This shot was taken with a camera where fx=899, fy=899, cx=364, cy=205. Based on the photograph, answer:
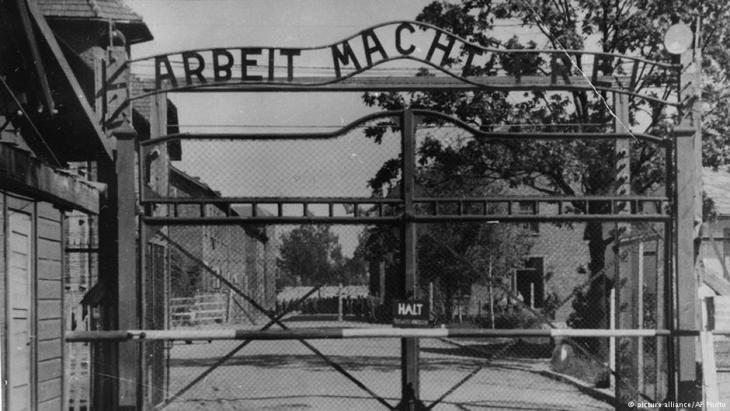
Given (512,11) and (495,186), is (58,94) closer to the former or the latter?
(512,11)

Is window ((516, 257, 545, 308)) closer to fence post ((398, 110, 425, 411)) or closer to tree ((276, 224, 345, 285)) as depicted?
tree ((276, 224, 345, 285))

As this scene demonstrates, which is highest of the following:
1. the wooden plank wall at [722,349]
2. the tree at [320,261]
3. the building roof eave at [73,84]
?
the building roof eave at [73,84]

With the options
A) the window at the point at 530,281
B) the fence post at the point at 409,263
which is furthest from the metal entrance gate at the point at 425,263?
the window at the point at 530,281

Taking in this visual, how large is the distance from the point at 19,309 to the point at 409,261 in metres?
3.51

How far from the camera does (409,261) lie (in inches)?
340

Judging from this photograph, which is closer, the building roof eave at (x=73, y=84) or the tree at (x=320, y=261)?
the building roof eave at (x=73, y=84)

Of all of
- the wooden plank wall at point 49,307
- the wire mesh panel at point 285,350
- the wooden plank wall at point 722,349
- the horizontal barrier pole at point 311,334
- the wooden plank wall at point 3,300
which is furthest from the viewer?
the wire mesh panel at point 285,350

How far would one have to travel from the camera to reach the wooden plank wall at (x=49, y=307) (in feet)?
26.6

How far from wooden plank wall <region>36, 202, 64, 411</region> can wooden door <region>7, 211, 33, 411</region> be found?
22cm

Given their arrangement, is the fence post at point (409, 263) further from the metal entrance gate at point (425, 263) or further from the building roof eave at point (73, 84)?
the building roof eave at point (73, 84)

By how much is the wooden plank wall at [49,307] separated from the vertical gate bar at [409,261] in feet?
10.8

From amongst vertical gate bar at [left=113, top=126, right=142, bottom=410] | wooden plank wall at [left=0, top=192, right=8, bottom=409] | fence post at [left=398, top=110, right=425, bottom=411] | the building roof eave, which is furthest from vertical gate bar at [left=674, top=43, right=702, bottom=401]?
wooden plank wall at [left=0, top=192, right=8, bottom=409]

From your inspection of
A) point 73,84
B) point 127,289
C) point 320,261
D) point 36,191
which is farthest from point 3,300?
point 320,261

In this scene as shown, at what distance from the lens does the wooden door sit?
7.19 m
